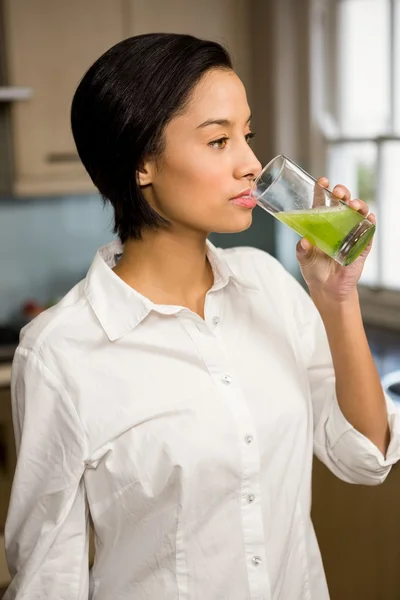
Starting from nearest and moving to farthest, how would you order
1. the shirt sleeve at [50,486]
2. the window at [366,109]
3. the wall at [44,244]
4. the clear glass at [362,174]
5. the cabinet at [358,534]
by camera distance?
1. the shirt sleeve at [50,486]
2. the cabinet at [358,534]
3. the window at [366,109]
4. the clear glass at [362,174]
5. the wall at [44,244]

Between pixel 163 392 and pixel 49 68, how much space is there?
1.74 metres

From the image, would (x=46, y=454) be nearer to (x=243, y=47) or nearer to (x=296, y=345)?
(x=296, y=345)

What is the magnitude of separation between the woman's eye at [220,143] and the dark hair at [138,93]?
0.07 metres

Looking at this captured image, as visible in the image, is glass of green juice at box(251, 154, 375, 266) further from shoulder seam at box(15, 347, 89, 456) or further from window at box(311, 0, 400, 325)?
window at box(311, 0, 400, 325)

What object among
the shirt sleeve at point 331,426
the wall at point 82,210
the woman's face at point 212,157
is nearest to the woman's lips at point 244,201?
the woman's face at point 212,157

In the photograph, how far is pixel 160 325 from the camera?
3.85 feet

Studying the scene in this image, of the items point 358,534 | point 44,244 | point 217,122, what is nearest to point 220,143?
point 217,122

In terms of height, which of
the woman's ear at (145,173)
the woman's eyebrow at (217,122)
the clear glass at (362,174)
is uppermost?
the woman's eyebrow at (217,122)

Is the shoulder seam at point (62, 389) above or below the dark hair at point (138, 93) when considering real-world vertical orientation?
below

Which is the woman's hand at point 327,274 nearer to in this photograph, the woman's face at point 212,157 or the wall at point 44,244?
the woman's face at point 212,157

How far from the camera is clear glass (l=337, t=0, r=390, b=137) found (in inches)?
103

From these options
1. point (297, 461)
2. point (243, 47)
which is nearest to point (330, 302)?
point (297, 461)

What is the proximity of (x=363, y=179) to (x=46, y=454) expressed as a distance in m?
1.98

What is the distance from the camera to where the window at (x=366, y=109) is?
2.60m
